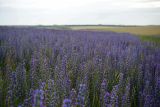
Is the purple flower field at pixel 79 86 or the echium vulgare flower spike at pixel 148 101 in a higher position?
the purple flower field at pixel 79 86

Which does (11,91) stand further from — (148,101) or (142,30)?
(142,30)

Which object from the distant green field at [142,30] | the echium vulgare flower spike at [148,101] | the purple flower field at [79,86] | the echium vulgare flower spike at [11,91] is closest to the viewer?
the purple flower field at [79,86]

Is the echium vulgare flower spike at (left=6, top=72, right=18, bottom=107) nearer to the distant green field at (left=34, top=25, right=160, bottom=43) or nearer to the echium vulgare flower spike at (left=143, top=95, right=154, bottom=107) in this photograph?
the echium vulgare flower spike at (left=143, top=95, right=154, bottom=107)

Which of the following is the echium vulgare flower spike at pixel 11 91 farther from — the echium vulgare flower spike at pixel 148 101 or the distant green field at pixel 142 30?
the distant green field at pixel 142 30

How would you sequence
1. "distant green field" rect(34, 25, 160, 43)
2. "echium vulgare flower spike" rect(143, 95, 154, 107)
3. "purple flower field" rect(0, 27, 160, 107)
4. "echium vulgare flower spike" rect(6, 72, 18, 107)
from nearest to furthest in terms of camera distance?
"purple flower field" rect(0, 27, 160, 107), "echium vulgare flower spike" rect(6, 72, 18, 107), "echium vulgare flower spike" rect(143, 95, 154, 107), "distant green field" rect(34, 25, 160, 43)

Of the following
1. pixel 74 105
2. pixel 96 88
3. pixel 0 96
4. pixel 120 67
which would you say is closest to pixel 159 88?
pixel 96 88

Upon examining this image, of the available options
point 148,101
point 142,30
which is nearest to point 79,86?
point 148,101

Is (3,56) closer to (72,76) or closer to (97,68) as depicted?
(72,76)

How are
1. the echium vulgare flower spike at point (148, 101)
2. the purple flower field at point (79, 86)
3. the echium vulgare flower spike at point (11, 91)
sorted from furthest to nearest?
the echium vulgare flower spike at point (148, 101) < the echium vulgare flower spike at point (11, 91) < the purple flower field at point (79, 86)

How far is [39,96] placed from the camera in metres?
1.84

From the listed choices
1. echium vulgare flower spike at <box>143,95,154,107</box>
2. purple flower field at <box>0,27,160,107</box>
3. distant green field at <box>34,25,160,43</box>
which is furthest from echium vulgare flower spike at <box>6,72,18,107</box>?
distant green field at <box>34,25,160,43</box>

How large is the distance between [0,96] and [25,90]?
0.53 metres

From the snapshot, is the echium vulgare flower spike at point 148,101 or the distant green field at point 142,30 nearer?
the echium vulgare flower spike at point 148,101

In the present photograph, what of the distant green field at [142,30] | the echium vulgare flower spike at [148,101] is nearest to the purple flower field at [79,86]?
the echium vulgare flower spike at [148,101]
